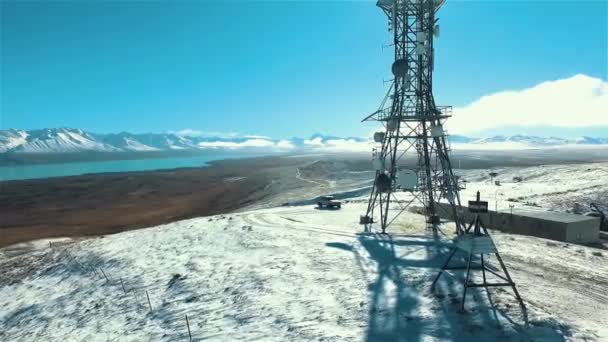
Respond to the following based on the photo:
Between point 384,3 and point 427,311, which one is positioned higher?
point 384,3

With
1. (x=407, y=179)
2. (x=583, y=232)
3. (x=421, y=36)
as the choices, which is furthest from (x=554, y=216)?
(x=421, y=36)

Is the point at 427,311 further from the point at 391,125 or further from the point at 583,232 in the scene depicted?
the point at 583,232

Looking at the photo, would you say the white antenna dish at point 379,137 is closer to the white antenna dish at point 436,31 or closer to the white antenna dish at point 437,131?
the white antenna dish at point 437,131

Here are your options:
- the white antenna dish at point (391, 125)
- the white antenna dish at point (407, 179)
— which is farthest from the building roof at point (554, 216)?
the white antenna dish at point (391, 125)

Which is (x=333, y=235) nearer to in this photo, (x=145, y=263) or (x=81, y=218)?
(x=145, y=263)

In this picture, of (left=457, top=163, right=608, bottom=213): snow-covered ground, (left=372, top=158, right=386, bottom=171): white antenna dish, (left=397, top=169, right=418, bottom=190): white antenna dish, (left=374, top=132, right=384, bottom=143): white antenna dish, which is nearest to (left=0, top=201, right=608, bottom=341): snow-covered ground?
(left=397, top=169, right=418, bottom=190): white antenna dish

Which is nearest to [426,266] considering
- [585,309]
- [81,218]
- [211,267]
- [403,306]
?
[403,306]
